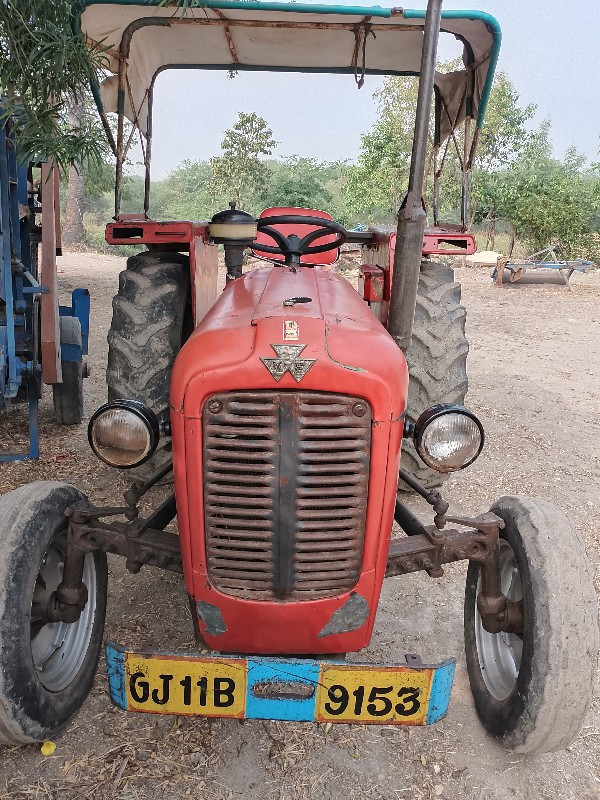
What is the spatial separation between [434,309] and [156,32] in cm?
241

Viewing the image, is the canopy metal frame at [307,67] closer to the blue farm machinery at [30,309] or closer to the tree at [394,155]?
the blue farm machinery at [30,309]

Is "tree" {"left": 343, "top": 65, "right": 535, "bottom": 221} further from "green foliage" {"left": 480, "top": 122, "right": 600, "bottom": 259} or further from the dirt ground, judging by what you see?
the dirt ground

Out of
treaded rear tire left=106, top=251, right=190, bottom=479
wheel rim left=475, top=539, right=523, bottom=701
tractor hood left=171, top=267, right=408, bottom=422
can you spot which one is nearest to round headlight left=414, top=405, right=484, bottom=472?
tractor hood left=171, top=267, right=408, bottom=422

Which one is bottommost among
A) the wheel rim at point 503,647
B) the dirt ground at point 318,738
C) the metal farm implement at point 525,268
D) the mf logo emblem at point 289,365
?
the dirt ground at point 318,738

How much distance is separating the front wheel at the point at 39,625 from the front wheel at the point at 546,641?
1437 millimetres

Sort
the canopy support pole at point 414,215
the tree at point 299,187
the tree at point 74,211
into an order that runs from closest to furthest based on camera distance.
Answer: the canopy support pole at point 414,215 → the tree at point 299,187 → the tree at point 74,211

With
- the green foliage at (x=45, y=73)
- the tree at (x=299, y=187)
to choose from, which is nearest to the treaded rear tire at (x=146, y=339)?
the green foliage at (x=45, y=73)

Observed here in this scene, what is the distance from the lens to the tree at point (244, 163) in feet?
66.8

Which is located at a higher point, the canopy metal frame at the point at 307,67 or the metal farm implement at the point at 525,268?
the canopy metal frame at the point at 307,67

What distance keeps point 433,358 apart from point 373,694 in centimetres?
208

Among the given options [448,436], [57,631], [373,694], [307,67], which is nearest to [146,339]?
[57,631]

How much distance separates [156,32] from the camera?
4.16m

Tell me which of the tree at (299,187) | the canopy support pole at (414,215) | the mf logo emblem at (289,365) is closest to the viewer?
the mf logo emblem at (289,365)

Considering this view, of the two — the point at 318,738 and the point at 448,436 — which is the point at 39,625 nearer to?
the point at 318,738
